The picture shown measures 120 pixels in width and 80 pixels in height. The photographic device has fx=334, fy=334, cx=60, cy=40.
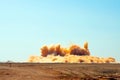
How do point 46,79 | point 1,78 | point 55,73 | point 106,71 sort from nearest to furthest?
point 1,78 < point 46,79 < point 55,73 < point 106,71

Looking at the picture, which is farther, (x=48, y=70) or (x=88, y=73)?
(x=88, y=73)

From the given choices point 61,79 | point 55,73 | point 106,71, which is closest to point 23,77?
point 61,79

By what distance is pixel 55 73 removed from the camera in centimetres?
9044

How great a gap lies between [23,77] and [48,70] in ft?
60.6

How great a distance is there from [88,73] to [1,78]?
37.2 m

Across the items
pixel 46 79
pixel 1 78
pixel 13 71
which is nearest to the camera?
pixel 1 78

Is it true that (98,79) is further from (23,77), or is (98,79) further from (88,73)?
(23,77)

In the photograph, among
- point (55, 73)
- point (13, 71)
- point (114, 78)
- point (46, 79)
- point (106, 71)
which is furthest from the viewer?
point (106, 71)

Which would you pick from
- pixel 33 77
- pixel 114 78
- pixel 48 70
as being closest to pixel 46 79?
pixel 33 77

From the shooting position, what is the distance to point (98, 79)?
299 ft

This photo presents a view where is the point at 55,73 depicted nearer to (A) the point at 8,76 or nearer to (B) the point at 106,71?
(A) the point at 8,76

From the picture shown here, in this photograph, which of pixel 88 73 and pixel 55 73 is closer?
pixel 55 73

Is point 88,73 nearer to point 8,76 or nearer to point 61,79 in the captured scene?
point 61,79

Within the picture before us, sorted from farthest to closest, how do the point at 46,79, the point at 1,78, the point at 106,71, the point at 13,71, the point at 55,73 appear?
1. the point at 106,71
2. the point at 55,73
3. the point at 13,71
4. the point at 46,79
5. the point at 1,78
